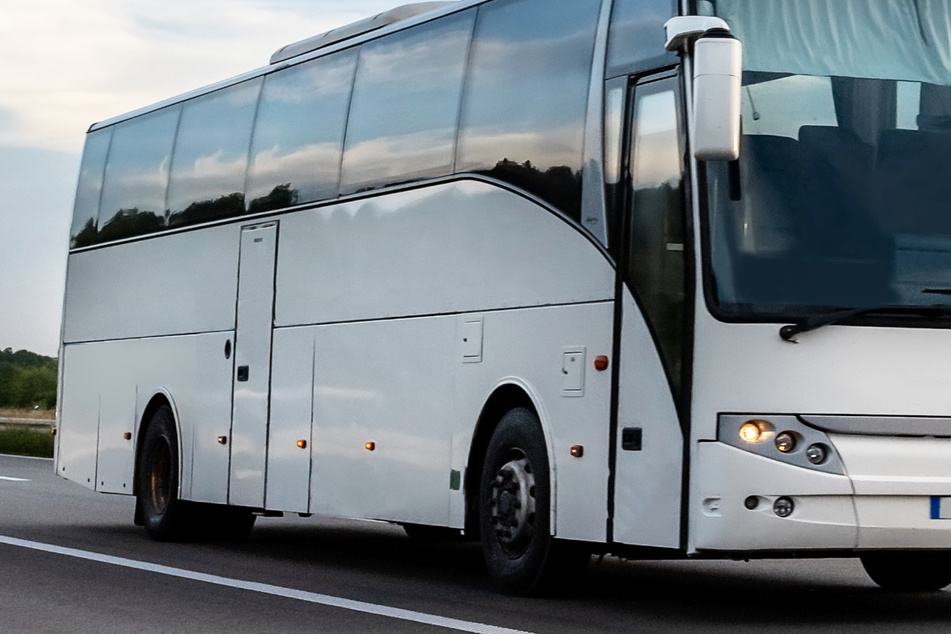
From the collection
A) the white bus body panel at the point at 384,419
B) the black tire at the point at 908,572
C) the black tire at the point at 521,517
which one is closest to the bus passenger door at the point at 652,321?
the black tire at the point at 521,517

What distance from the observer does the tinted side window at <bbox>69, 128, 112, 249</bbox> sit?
19047mm

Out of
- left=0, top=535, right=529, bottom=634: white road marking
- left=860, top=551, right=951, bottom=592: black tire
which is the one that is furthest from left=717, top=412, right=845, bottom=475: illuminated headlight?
left=860, top=551, right=951, bottom=592: black tire

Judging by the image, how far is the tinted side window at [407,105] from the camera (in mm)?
12688

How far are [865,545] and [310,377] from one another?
580 centimetres

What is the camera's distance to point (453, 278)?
12.4m

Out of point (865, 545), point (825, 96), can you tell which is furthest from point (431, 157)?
point (865, 545)

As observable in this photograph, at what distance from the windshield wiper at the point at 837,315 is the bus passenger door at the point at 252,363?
6302 millimetres

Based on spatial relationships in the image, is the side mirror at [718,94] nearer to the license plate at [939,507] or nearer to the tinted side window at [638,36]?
the tinted side window at [638,36]

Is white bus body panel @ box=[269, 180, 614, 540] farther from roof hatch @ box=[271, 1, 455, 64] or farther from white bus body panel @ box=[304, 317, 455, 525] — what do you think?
roof hatch @ box=[271, 1, 455, 64]

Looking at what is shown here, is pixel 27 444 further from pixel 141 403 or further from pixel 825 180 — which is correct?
pixel 825 180

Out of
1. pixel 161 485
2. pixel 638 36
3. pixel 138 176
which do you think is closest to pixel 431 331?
pixel 638 36

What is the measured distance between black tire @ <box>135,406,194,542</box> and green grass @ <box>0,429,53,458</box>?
933 inches

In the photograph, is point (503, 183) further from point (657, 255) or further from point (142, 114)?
Answer: point (142, 114)

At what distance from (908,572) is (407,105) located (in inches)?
181
